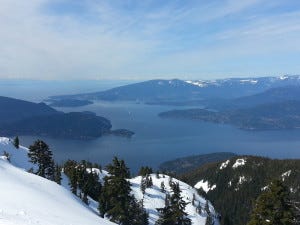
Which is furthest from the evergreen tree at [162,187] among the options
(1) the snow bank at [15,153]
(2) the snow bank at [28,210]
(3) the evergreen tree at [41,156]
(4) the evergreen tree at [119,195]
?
(2) the snow bank at [28,210]

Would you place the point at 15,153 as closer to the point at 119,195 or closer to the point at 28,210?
the point at 119,195

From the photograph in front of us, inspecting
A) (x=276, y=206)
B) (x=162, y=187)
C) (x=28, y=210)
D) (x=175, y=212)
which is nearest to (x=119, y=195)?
(x=175, y=212)

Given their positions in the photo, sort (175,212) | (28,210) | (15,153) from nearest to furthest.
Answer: (28,210), (175,212), (15,153)

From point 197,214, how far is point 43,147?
54417mm

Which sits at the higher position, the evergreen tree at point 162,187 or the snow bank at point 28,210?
the snow bank at point 28,210

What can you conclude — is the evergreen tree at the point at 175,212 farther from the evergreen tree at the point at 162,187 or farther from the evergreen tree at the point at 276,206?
the evergreen tree at the point at 162,187

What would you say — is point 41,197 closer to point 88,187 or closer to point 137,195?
point 88,187

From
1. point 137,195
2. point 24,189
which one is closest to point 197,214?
point 137,195

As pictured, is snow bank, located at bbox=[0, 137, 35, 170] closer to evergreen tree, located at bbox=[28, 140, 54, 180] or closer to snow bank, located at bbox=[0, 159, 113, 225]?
evergreen tree, located at bbox=[28, 140, 54, 180]

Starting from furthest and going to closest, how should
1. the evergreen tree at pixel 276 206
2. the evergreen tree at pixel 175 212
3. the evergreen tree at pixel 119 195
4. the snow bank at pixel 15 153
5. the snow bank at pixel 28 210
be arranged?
1. the snow bank at pixel 15 153
2. the evergreen tree at pixel 119 195
3. the evergreen tree at pixel 175 212
4. the evergreen tree at pixel 276 206
5. the snow bank at pixel 28 210

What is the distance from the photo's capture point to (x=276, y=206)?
30.1 m

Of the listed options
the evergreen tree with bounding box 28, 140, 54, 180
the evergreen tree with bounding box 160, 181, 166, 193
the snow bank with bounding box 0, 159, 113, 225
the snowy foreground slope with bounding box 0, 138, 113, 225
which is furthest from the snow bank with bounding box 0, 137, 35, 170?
the snow bank with bounding box 0, 159, 113, 225

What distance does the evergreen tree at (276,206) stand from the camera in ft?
96.6

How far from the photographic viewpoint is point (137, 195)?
108 m
